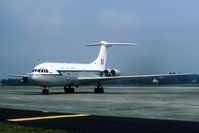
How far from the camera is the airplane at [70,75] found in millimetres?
50062

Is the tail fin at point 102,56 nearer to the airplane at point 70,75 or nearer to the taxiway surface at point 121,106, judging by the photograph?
the airplane at point 70,75

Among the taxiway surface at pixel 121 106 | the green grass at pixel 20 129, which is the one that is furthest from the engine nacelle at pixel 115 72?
the green grass at pixel 20 129

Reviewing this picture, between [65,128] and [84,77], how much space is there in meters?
41.4

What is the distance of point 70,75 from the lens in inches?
2098

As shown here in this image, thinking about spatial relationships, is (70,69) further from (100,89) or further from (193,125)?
(193,125)

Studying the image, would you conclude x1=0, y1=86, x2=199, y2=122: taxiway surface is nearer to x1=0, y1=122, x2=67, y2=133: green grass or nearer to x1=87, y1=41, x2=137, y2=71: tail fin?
x1=0, y1=122, x2=67, y2=133: green grass

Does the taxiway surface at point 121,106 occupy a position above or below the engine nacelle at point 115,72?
below

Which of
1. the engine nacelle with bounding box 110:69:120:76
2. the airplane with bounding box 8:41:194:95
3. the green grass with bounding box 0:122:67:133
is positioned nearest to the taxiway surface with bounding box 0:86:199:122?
the green grass with bounding box 0:122:67:133

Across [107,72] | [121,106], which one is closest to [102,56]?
[107,72]

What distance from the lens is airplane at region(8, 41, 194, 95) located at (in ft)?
164

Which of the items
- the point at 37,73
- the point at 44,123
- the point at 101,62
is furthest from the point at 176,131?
the point at 101,62

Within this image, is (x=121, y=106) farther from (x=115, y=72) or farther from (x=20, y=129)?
(x=115, y=72)

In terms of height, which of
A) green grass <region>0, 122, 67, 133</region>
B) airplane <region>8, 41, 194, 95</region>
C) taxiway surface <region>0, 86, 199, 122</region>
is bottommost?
green grass <region>0, 122, 67, 133</region>

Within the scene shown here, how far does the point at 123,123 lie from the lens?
50.9 ft
